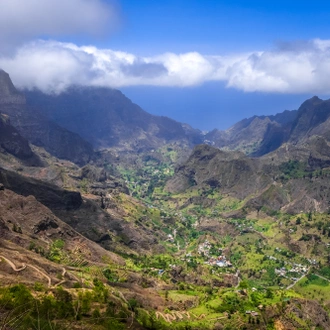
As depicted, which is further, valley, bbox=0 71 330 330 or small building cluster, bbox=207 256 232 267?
small building cluster, bbox=207 256 232 267

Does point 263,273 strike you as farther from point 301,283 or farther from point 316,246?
point 316,246

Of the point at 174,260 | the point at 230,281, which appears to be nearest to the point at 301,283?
the point at 230,281

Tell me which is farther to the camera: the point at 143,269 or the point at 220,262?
the point at 220,262

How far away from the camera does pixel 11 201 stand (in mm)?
125750

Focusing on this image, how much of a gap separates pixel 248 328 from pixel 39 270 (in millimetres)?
40979

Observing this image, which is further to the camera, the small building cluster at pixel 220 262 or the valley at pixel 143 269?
the small building cluster at pixel 220 262

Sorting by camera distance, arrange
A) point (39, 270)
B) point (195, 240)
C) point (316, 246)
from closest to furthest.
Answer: point (39, 270)
point (316, 246)
point (195, 240)

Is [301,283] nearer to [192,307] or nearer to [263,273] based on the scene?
[263,273]

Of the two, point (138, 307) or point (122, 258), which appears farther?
point (122, 258)

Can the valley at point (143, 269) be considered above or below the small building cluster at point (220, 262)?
above

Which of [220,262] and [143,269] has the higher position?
[143,269]

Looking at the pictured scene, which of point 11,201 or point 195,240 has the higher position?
point 11,201

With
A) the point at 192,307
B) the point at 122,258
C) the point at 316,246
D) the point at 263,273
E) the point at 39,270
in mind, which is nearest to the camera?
the point at 39,270

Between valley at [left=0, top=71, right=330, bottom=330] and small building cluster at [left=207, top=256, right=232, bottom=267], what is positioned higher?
valley at [left=0, top=71, right=330, bottom=330]
